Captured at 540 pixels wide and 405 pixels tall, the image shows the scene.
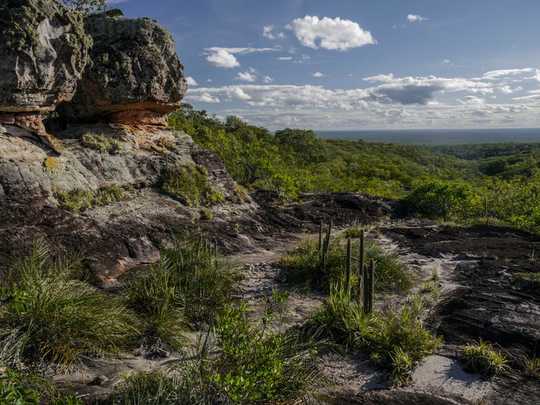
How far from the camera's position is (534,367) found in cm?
702

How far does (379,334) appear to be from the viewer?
24.8 ft

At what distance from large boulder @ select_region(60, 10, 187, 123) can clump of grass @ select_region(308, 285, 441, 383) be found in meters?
12.1

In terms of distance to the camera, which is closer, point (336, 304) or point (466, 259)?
point (336, 304)

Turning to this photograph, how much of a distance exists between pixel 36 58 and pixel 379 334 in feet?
39.7

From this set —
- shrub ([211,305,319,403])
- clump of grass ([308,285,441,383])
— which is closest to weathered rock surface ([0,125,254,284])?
clump of grass ([308,285,441,383])

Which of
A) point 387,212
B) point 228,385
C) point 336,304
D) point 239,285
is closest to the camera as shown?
point 228,385

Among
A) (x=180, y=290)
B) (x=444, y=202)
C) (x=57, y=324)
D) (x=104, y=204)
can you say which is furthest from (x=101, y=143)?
(x=444, y=202)

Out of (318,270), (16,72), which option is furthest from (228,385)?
(16,72)

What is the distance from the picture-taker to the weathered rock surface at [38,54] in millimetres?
11969

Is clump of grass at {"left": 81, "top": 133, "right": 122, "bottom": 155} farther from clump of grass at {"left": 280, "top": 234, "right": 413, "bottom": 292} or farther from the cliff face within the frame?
clump of grass at {"left": 280, "top": 234, "right": 413, "bottom": 292}

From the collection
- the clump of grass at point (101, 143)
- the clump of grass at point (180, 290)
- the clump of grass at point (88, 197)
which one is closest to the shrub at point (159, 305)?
the clump of grass at point (180, 290)

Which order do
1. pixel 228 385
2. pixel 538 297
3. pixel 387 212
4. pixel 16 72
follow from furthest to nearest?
pixel 387 212 → pixel 16 72 → pixel 538 297 → pixel 228 385

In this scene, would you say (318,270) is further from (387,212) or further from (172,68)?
(387,212)

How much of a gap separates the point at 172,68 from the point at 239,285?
11.0 meters
